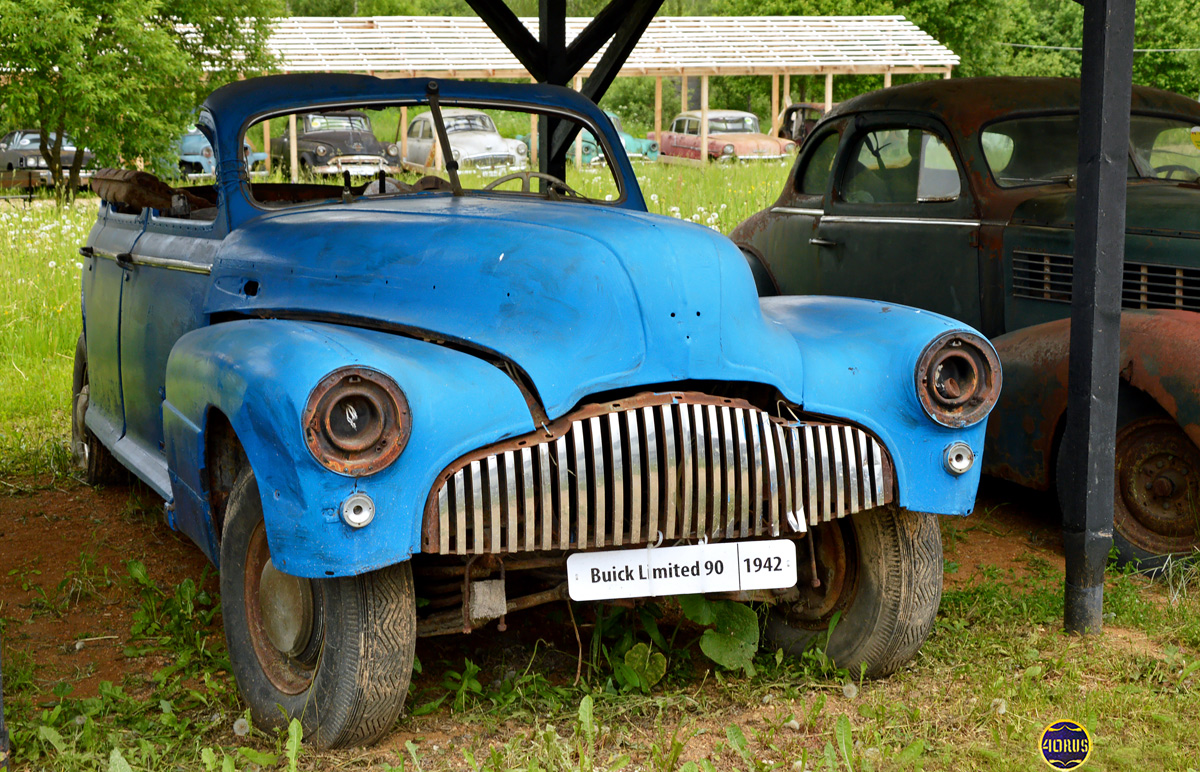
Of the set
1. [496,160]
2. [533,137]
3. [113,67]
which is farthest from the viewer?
[496,160]

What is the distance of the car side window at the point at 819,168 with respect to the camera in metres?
6.72

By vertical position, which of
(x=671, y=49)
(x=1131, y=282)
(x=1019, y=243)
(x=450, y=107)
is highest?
(x=671, y=49)

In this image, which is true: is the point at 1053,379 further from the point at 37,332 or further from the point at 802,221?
the point at 37,332

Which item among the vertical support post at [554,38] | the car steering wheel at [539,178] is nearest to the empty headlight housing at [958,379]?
the car steering wheel at [539,178]

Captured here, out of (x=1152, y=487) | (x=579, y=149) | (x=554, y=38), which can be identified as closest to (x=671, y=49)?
(x=579, y=149)

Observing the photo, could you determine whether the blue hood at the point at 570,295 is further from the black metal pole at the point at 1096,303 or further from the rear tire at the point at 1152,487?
the rear tire at the point at 1152,487

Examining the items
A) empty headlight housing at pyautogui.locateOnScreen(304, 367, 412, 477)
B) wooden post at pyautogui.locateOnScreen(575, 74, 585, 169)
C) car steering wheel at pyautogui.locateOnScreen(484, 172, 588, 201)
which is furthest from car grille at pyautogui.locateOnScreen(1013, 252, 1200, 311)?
wooden post at pyautogui.locateOnScreen(575, 74, 585, 169)

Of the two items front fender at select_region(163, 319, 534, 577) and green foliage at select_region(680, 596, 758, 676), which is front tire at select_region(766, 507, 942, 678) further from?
front fender at select_region(163, 319, 534, 577)

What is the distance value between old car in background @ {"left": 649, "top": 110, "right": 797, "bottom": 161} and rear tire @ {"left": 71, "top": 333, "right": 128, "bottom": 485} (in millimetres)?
18659

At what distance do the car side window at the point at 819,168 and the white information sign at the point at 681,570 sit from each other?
4.09 metres

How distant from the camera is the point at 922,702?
3.14 meters

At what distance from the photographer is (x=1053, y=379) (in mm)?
4531

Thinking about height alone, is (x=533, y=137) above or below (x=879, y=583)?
above

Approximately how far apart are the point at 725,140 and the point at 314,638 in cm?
2356
